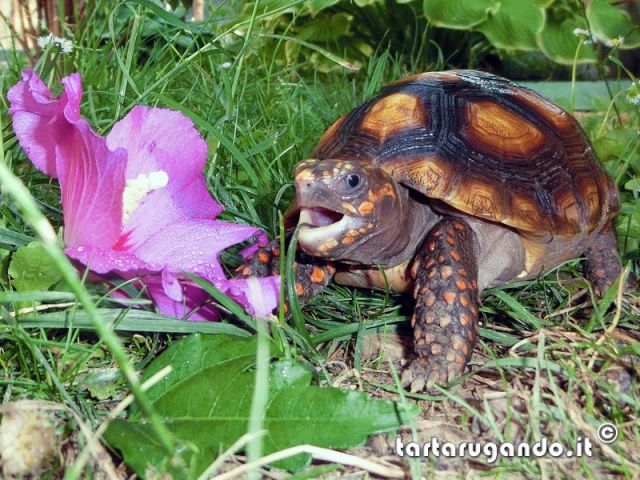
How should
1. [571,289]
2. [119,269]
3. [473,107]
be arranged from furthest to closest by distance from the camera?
[571,289]
[473,107]
[119,269]

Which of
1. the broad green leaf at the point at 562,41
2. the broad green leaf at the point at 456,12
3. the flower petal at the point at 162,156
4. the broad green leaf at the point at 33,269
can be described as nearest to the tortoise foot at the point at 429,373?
the flower petal at the point at 162,156

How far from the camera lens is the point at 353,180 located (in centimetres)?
123

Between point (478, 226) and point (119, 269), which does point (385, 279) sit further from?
point (119, 269)

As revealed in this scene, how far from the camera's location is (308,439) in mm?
896

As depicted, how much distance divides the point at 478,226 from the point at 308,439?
0.75 m

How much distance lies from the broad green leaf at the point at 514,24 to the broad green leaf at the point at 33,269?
3.20 metres

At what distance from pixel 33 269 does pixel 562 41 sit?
360 centimetres

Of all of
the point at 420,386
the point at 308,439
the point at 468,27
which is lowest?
the point at 468,27

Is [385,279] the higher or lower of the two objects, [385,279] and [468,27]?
A: the higher

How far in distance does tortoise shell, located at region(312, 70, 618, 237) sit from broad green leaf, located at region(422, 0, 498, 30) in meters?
2.06

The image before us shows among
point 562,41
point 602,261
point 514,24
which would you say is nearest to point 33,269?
point 602,261

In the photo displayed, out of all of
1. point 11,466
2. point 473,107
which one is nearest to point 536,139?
point 473,107

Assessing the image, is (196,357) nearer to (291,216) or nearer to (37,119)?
(37,119)

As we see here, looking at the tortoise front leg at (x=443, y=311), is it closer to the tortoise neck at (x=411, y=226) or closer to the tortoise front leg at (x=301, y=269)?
the tortoise neck at (x=411, y=226)
